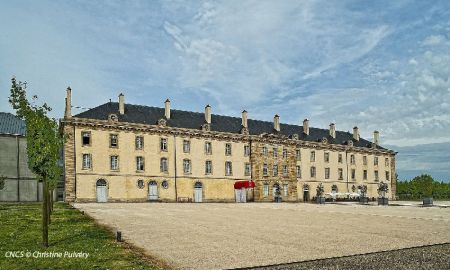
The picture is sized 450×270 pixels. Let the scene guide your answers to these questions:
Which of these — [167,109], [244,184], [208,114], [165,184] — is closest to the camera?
[165,184]

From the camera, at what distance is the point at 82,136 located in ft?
136

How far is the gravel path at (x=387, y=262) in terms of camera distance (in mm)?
8664

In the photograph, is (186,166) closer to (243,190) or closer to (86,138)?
(243,190)

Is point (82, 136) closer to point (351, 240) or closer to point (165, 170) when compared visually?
point (165, 170)

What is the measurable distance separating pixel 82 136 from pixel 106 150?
299 centimetres

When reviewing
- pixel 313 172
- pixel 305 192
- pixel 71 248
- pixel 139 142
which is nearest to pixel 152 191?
pixel 139 142

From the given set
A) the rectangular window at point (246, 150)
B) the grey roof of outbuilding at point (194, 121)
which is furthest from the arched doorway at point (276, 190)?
the grey roof of outbuilding at point (194, 121)

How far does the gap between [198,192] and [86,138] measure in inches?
592

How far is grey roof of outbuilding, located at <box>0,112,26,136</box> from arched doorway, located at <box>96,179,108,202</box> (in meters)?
14.0

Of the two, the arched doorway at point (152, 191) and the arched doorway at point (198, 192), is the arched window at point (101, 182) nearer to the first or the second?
the arched doorway at point (152, 191)

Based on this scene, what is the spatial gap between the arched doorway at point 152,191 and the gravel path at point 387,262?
36704 millimetres

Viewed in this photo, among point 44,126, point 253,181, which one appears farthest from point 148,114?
point 44,126

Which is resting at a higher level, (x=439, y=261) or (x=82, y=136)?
(x=82, y=136)

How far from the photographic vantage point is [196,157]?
1906 inches
